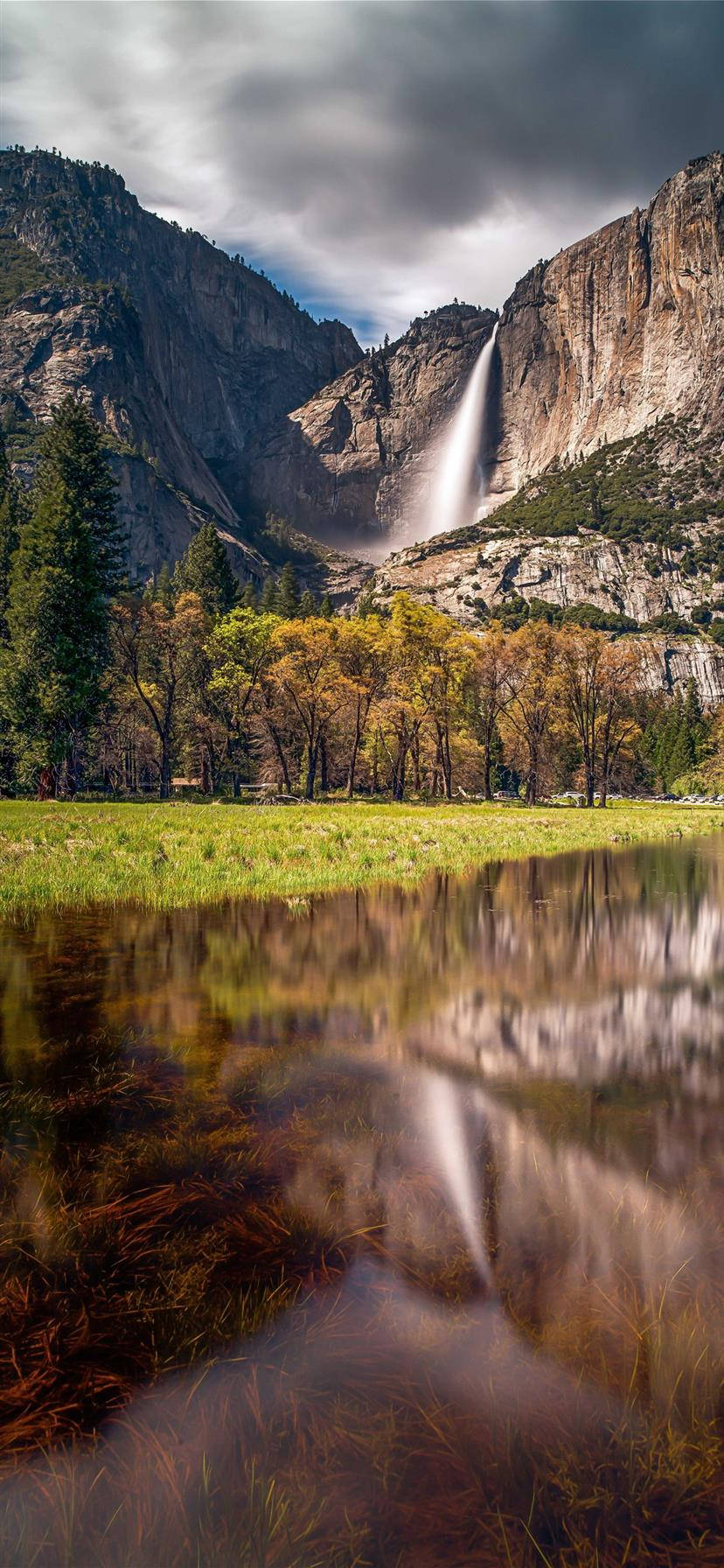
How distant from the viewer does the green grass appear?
14.6 meters

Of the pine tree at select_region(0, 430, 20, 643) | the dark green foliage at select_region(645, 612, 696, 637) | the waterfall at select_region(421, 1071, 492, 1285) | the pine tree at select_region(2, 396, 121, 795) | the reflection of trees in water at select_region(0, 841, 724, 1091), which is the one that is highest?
the dark green foliage at select_region(645, 612, 696, 637)

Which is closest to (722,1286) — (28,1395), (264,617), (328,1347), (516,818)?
(328,1347)

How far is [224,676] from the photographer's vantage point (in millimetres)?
62250

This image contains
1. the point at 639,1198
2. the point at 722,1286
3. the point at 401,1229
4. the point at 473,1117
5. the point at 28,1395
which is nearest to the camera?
the point at 28,1395

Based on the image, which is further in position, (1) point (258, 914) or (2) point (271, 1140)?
(1) point (258, 914)

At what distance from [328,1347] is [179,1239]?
39.9 inches

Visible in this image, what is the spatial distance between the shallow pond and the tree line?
4042 cm

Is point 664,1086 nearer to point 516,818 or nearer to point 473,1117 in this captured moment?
point 473,1117

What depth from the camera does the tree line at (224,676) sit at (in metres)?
43.9

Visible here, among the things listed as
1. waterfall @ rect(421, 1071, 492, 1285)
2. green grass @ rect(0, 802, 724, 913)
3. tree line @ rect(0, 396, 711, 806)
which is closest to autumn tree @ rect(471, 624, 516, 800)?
tree line @ rect(0, 396, 711, 806)

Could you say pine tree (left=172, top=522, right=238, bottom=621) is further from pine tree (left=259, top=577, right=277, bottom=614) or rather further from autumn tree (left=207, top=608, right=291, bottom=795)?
pine tree (left=259, top=577, right=277, bottom=614)

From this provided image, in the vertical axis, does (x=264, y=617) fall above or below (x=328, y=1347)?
above

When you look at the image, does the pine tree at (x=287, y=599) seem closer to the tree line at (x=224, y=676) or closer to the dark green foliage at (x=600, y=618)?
the tree line at (x=224, y=676)

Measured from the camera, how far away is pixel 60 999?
7.58 meters
